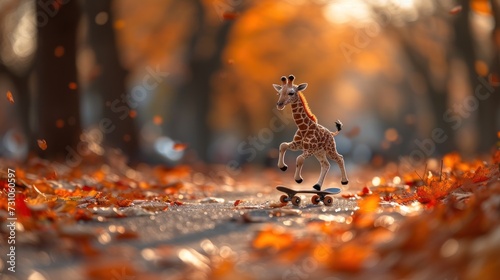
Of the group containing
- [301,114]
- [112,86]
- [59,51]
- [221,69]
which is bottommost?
[301,114]

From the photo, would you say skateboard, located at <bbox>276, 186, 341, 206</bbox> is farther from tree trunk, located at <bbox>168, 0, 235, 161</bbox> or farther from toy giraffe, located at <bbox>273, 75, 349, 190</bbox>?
tree trunk, located at <bbox>168, 0, 235, 161</bbox>

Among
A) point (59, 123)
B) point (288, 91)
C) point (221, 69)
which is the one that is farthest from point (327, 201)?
point (221, 69)

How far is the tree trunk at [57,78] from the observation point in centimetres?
1439

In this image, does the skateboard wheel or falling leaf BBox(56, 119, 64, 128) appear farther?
falling leaf BBox(56, 119, 64, 128)

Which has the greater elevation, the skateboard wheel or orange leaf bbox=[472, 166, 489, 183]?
orange leaf bbox=[472, 166, 489, 183]

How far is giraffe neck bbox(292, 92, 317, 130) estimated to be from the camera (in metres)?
6.86

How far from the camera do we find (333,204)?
22.9 ft

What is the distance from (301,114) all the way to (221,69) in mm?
22631

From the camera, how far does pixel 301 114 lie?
22.5 ft

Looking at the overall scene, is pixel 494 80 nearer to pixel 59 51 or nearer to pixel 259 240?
pixel 59 51

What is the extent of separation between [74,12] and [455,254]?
1228 cm

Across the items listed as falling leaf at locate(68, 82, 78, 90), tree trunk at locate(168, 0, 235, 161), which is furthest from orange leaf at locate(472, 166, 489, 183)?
tree trunk at locate(168, 0, 235, 161)

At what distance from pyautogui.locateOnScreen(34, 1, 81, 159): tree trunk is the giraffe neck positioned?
854 cm

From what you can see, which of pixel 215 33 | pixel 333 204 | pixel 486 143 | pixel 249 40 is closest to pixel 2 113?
pixel 249 40
